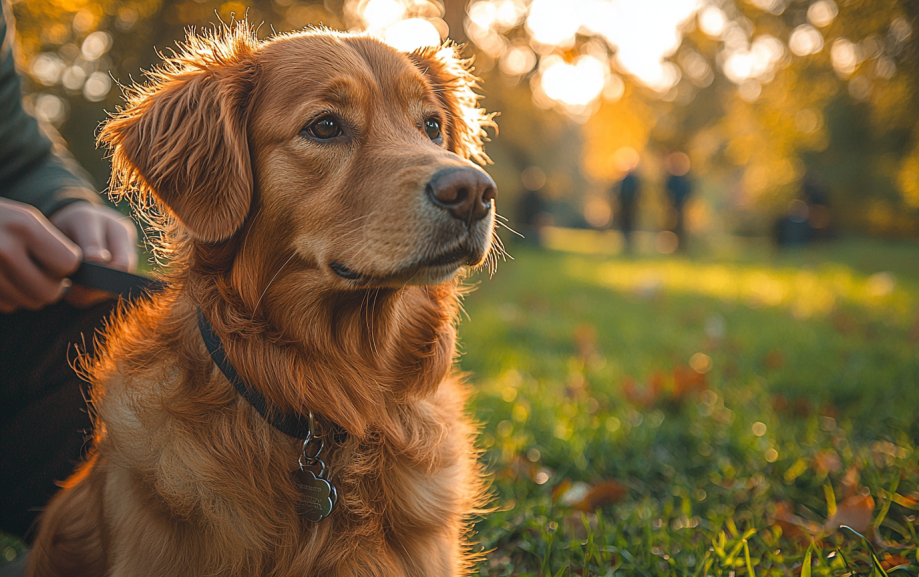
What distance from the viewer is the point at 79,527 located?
1.84 meters

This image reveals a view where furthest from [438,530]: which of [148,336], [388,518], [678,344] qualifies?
[678,344]

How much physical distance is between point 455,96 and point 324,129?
87 cm

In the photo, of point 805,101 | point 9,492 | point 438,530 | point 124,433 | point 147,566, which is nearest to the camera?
point 147,566

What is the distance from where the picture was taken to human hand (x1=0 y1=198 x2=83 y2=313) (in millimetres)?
1836

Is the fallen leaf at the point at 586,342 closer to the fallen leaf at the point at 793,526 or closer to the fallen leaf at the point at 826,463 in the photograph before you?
the fallen leaf at the point at 826,463

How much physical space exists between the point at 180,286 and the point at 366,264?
2.39ft

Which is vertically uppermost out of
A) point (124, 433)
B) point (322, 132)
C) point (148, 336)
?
point (322, 132)

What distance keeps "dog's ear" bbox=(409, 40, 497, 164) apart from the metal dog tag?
1.57 metres

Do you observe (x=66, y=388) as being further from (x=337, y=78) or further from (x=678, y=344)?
(x=678, y=344)

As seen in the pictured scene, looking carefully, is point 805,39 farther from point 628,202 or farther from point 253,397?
point 253,397

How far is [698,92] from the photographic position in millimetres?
31609

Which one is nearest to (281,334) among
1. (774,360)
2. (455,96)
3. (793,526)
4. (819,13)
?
(455,96)

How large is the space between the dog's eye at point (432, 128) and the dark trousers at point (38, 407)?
1620 mm

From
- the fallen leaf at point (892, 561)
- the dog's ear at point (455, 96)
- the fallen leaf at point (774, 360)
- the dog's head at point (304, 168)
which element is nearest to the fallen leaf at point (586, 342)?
the fallen leaf at point (774, 360)
